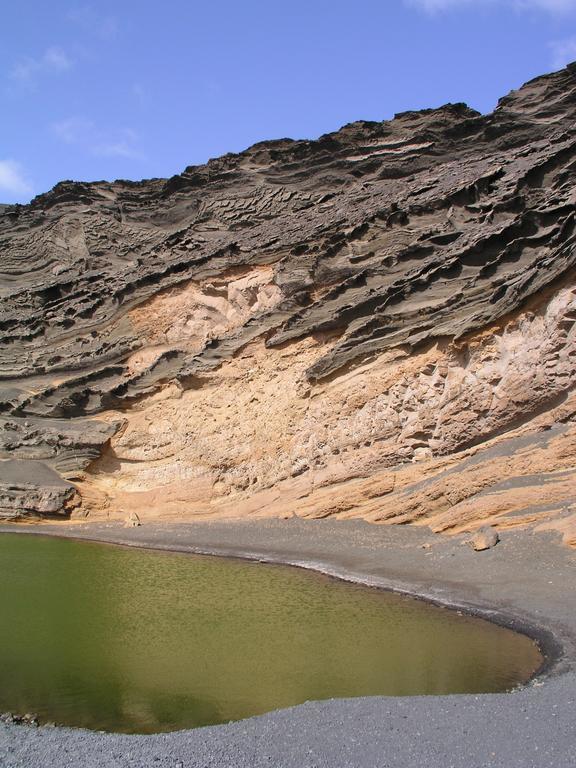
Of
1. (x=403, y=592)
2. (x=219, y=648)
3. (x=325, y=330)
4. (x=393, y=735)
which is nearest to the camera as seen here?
(x=393, y=735)

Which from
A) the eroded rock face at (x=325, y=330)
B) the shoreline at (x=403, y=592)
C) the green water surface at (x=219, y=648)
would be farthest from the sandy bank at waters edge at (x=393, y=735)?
the eroded rock face at (x=325, y=330)

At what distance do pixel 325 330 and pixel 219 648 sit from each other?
14101 mm

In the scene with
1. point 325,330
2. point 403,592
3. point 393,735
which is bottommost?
point 403,592

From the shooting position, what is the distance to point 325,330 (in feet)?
77.8

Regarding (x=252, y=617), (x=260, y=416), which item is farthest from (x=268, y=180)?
(x=252, y=617)

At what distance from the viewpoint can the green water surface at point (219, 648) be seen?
9062 millimetres

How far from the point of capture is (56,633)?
12.3m

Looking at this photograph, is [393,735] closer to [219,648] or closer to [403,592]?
[219,648]

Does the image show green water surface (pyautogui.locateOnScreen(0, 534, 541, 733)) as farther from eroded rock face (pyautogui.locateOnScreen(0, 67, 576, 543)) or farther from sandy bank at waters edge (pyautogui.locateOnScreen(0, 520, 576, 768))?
eroded rock face (pyautogui.locateOnScreen(0, 67, 576, 543))

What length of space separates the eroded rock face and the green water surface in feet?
14.5

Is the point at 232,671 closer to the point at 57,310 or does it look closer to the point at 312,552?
the point at 312,552

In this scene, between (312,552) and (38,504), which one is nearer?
(312,552)

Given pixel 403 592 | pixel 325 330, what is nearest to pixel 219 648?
pixel 403 592

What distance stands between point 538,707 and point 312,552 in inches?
412
